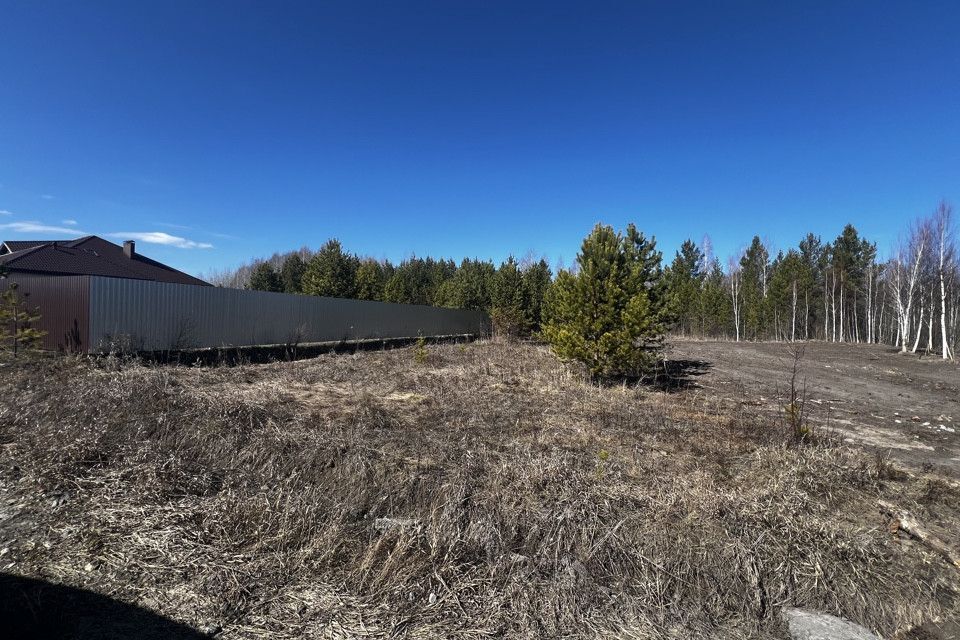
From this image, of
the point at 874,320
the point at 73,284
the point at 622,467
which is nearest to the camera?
the point at 622,467

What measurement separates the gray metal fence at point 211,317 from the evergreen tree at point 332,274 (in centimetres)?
629

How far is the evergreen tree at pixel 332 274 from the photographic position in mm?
25672

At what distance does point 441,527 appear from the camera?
2.77 m

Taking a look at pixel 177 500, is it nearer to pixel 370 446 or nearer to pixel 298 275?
pixel 370 446

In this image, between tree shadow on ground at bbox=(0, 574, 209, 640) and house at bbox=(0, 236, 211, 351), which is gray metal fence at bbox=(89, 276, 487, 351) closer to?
house at bbox=(0, 236, 211, 351)

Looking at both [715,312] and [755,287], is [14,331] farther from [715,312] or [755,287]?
[755,287]

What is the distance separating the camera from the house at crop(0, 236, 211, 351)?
9906 millimetres

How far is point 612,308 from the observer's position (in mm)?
9992

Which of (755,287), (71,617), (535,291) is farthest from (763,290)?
(71,617)

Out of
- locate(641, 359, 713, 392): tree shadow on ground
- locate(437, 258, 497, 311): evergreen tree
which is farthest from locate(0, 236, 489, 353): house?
locate(641, 359, 713, 392): tree shadow on ground

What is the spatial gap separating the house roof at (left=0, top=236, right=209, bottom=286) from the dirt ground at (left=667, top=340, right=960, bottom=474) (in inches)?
980

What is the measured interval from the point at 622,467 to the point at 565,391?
475cm

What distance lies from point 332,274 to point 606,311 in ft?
65.6

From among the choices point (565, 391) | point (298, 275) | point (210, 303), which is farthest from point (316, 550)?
point (298, 275)
